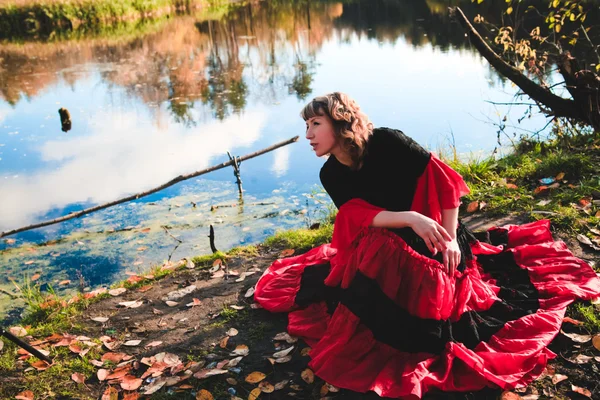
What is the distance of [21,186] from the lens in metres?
8.66

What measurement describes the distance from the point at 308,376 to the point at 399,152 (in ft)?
4.86

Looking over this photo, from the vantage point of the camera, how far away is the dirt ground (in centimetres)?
290

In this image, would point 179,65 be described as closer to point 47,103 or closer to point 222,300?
point 47,103

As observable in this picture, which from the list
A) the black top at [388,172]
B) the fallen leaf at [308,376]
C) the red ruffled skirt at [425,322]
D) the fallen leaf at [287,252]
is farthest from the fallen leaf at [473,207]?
the fallen leaf at [308,376]

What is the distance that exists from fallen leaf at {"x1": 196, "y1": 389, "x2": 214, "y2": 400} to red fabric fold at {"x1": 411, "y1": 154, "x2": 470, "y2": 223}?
172cm

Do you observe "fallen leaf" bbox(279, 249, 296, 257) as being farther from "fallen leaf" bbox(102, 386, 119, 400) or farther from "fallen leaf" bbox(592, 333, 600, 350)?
"fallen leaf" bbox(592, 333, 600, 350)

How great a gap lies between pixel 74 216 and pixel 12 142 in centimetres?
510

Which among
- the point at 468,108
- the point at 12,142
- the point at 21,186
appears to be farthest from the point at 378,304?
the point at 12,142

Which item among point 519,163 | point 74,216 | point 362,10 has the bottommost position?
point 74,216

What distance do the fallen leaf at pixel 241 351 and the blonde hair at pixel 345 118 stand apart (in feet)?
5.03

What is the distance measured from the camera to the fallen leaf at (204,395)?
10.0 feet

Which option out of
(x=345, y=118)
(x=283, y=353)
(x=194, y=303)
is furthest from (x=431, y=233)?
(x=194, y=303)

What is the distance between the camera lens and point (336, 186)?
129 inches

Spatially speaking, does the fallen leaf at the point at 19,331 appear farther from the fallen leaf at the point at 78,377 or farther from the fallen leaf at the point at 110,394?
the fallen leaf at the point at 110,394
